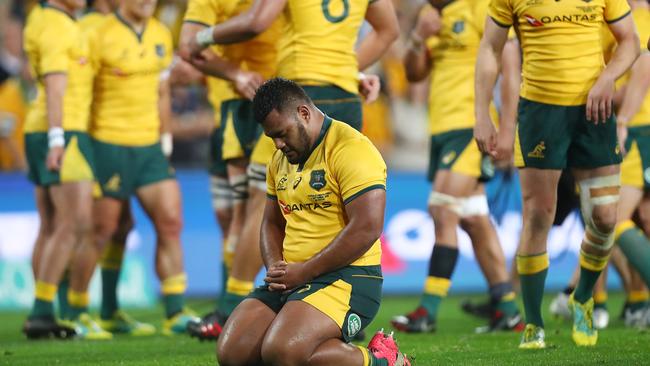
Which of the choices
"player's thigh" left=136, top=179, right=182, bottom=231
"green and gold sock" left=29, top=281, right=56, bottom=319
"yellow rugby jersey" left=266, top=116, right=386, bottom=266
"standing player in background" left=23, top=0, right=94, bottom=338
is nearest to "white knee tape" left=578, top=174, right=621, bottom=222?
"yellow rugby jersey" left=266, top=116, right=386, bottom=266

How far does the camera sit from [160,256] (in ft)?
31.8

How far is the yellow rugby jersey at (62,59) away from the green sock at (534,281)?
3.99 metres

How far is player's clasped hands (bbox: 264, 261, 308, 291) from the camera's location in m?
6.05

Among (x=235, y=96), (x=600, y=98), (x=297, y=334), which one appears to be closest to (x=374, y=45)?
(x=235, y=96)

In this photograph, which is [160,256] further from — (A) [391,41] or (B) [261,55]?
(A) [391,41]

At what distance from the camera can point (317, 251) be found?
6125mm

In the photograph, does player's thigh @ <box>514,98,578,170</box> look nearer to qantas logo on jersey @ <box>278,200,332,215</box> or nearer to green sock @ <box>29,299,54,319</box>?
qantas logo on jersey @ <box>278,200,332,215</box>

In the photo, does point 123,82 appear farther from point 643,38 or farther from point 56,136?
→ point 643,38

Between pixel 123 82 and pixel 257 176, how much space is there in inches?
86.5

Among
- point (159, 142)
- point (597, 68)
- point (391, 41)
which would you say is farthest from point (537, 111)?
point (159, 142)

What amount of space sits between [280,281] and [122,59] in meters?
4.02

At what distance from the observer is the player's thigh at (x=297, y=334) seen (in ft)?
18.8

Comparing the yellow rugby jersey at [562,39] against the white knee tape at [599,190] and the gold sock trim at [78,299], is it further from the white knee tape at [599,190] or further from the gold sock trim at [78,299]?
the gold sock trim at [78,299]

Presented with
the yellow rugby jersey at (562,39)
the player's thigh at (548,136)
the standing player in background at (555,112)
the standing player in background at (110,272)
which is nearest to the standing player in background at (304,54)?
the standing player in background at (555,112)
